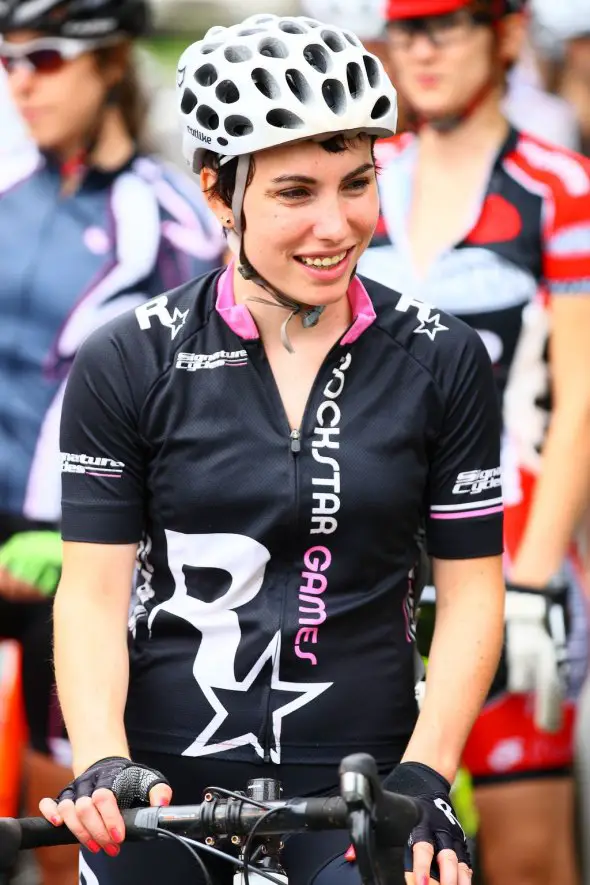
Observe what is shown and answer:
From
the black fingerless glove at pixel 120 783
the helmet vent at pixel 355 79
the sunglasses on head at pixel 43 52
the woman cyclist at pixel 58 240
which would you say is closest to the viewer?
the black fingerless glove at pixel 120 783

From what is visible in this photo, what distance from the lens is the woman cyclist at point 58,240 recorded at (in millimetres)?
5605

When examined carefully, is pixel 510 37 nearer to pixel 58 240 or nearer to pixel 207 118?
pixel 58 240

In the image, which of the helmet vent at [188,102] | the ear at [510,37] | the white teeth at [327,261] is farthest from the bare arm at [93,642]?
the ear at [510,37]

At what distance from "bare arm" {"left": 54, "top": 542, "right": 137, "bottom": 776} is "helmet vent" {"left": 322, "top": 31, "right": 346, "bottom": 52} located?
3.24 feet

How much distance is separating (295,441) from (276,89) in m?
0.63

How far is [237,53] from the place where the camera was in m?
3.37

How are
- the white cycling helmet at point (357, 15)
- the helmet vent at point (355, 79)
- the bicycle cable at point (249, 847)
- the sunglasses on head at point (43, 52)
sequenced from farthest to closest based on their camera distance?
the sunglasses on head at point (43, 52) < the white cycling helmet at point (357, 15) < the helmet vent at point (355, 79) < the bicycle cable at point (249, 847)

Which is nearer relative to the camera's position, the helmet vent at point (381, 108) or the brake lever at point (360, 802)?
the brake lever at point (360, 802)

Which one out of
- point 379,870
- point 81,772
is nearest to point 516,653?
point 81,772

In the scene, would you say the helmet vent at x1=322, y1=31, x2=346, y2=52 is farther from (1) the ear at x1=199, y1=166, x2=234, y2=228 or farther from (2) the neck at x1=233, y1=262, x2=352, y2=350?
(2) the neck at x1=233, y1=262, x2=352, y2=350

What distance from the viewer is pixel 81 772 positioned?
3150 mm

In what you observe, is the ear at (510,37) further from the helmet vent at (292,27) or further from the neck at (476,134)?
the helmet vent at (292,27)

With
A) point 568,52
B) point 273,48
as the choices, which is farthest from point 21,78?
point 273,48

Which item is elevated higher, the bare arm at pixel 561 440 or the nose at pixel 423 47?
the nose at pixel 423 47
